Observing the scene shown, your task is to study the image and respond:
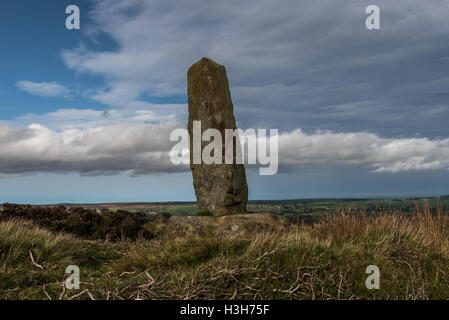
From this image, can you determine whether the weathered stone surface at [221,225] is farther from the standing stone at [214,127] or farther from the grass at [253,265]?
the grass at [253,265]

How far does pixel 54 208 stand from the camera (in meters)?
14.9

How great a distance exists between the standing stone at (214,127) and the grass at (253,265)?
252 centimetres

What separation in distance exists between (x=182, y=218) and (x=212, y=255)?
15.3 ft

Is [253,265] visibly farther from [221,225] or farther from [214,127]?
[214,127]

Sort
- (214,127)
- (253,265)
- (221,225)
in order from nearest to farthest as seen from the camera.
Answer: (253,265)
(221,225)
(214,127)

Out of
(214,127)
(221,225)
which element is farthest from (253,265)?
(214,127)

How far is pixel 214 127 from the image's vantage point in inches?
465

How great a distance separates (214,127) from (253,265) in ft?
21.5

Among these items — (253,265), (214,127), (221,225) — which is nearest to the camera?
(253,265)

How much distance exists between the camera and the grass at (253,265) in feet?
17.2

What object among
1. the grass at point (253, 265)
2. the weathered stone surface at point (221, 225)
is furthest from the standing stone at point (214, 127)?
the grass at point (253, 265)

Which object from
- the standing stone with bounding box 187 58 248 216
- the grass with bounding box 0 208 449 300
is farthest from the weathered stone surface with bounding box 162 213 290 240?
the grass with bounding box 0 208 449 300

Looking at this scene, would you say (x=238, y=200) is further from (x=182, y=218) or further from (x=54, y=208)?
(x=54, y=208)
